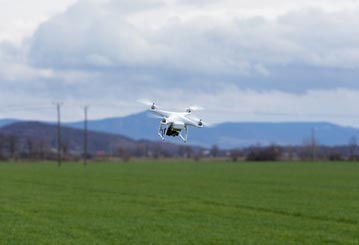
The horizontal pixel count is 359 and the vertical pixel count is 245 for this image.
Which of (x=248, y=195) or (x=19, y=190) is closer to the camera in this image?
(x=248, y=195)

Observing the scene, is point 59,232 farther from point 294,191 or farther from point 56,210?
point 294,191

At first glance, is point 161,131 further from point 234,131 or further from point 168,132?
point 234,131

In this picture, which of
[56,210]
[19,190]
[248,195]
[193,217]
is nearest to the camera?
[193,217]

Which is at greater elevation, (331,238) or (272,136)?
(272,136)

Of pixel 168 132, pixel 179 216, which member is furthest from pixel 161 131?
pixel 179 216

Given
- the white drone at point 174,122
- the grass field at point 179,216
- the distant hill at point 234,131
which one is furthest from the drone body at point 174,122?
the grass field at point 179,216

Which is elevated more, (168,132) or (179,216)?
(168,132)

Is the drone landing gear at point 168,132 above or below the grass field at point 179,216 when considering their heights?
above

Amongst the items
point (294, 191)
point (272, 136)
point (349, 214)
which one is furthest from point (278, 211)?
point (272, 136)

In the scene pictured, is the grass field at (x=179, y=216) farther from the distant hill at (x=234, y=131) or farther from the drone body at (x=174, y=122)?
the drone body at (x=174, y=122)
